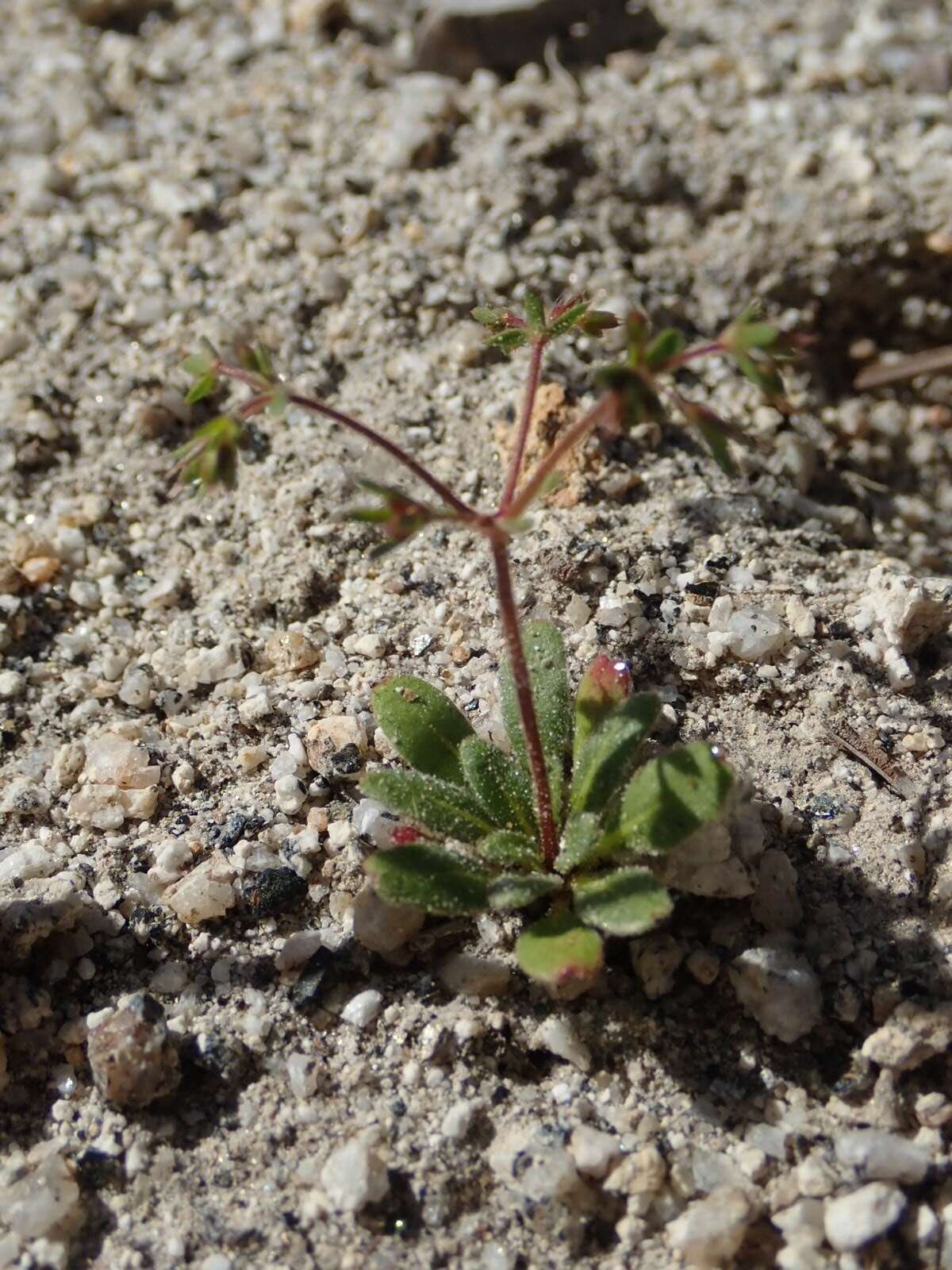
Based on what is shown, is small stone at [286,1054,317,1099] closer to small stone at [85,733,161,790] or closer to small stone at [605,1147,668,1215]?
small stone at [605,1147,668,1215]

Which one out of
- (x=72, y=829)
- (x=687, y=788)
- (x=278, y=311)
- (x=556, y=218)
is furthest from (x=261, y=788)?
(x=556, y=218)

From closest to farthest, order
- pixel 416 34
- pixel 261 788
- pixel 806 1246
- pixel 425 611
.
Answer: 1. pixel 806 1246
2. pixel 261 788
3. pixel 425 611
4. pixel 416 34

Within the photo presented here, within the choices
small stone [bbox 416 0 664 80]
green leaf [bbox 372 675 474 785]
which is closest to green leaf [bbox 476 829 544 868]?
green leaf [bbox 372 675 474 785]

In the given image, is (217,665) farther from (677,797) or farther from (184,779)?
(677,797)

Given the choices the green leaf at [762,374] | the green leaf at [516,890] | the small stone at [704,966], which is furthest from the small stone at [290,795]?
the green leaf at [762,374]

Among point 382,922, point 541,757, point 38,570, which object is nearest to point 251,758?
point 382,922

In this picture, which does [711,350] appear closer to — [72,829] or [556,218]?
[72,829]

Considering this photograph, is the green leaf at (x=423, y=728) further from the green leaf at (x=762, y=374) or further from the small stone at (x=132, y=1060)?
the green leaf at (x=762, y=374)
